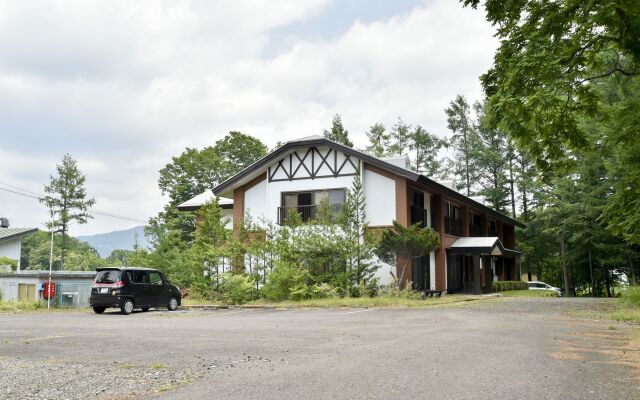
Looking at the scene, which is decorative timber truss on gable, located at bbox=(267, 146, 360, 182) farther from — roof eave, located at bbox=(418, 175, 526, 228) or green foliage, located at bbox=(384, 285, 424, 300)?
green foliage, located at bbox=(384, 285, 424, 300)

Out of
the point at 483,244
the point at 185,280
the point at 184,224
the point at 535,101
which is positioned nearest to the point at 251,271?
the point at 185,280

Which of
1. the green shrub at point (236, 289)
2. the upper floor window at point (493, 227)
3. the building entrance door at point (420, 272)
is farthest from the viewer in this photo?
the upper floor window at point (493, 227)

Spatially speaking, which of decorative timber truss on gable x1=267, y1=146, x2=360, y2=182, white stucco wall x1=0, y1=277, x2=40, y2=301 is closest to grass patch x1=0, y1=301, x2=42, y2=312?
white stucco wall x1=0, y1=277, x2=40, y2=301

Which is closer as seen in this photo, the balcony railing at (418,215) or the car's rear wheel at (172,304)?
the car's rear wheel at (172,304)

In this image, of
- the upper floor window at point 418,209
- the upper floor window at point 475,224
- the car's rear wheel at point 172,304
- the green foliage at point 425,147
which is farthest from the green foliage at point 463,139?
the car's rear wheel at point 172,304

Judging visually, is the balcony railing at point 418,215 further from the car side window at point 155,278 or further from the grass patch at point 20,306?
the grass patch at point 20,306

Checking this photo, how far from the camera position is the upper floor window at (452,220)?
3300 centimetres

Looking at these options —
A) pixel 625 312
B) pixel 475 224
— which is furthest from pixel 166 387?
pixel 475 224

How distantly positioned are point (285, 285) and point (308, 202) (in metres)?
5.82

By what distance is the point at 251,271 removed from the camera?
26172 millimetres

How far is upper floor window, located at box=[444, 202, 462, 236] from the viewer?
33.0m

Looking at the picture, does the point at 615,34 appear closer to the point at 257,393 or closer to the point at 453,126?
the point at 257,393

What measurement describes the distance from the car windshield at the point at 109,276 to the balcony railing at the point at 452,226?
18822 millimetres

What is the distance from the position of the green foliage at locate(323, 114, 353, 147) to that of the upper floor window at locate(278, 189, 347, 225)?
2749 centimetres
